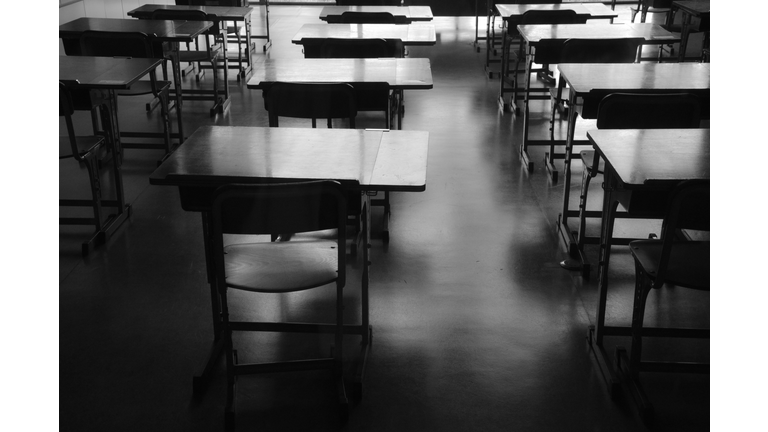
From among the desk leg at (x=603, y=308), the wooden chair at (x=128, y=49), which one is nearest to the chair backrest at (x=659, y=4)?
the wooden chair at (x=128, y=49)

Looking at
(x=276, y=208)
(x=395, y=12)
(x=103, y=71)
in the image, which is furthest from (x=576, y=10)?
(x=276, y=208)

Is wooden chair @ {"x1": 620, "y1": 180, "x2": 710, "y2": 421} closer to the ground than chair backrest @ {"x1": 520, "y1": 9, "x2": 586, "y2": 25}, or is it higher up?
closer to the ground

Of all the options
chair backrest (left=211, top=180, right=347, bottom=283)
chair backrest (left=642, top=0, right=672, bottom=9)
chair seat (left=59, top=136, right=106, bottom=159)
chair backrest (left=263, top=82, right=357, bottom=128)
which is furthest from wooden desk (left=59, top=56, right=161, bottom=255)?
chair backrest (left=642, top=0, right=672, bottom=9)

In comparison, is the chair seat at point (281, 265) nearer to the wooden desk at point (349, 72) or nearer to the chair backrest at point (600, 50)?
the wooden desk at point (349, 72)

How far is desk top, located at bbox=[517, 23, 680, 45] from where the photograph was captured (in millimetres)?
4793

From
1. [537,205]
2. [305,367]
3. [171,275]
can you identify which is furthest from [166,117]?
[305,367]

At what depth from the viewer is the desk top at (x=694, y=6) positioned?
6170 mm

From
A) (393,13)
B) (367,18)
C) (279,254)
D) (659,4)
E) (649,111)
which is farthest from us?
(659,4)

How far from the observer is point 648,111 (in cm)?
310

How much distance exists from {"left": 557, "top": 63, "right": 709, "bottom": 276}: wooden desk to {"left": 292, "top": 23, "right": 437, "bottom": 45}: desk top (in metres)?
1.23

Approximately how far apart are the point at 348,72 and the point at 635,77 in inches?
58.2

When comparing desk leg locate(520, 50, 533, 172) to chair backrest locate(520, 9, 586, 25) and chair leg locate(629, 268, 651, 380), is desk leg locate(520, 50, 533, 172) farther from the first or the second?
chair leg locate(629, 268, 651, 380)

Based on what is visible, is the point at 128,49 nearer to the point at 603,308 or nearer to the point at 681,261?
the point at 603,308

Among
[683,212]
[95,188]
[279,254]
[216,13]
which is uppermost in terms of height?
[216,13]
